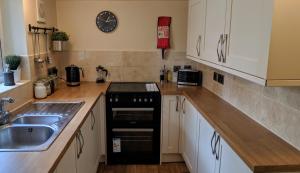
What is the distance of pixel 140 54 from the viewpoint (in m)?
3.41

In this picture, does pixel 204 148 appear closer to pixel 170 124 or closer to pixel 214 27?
pixel 170 124

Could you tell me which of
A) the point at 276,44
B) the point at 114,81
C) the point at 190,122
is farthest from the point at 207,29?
the point at 114,81

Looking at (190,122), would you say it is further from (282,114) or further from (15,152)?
(15,152)

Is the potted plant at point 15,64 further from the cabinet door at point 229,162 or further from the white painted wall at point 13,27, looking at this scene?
the cabinet door at point 229,162

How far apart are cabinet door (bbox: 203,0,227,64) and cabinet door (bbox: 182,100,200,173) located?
554 millimetres

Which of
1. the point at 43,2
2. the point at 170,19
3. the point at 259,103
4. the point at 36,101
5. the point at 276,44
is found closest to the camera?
the point at 276,44

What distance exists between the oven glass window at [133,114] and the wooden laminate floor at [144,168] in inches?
22.6

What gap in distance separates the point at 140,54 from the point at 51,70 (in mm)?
1153

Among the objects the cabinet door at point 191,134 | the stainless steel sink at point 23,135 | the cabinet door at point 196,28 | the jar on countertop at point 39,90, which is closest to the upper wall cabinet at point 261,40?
the cabinet door at point 196,28

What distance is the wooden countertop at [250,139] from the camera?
1.25 m

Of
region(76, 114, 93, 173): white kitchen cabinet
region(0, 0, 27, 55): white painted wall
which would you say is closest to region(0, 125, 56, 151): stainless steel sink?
region(76, 114, 93, 173): white kitchen cabinet

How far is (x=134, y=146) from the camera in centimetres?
295

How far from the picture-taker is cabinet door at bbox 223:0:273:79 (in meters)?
1.29

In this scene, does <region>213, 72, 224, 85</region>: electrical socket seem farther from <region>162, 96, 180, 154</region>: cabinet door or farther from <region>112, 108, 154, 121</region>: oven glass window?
<region>112, 108, 154, 121</region>: oven glass window
